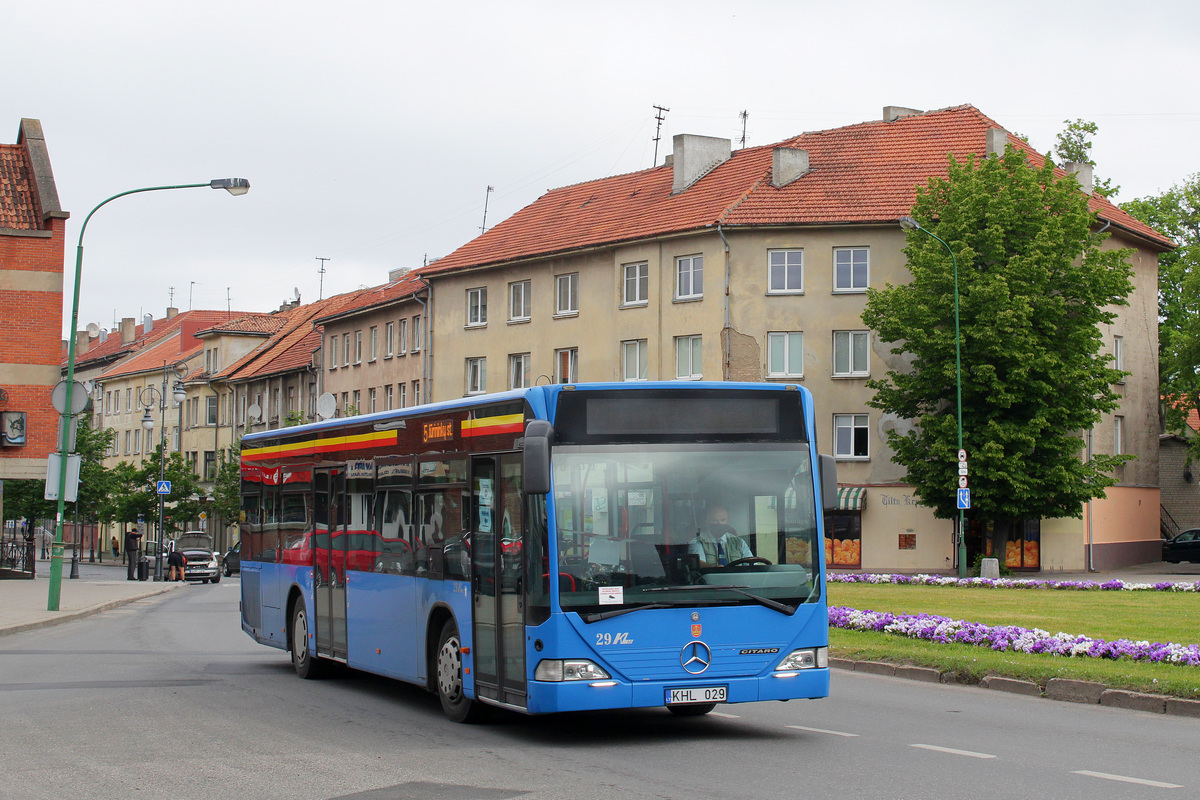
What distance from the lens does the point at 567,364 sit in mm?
53812

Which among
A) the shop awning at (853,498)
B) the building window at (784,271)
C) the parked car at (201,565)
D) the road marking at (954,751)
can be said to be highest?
the building window at (784,271)

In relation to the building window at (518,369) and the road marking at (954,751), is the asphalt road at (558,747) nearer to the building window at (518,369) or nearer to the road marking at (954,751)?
the road marking at (954,751)

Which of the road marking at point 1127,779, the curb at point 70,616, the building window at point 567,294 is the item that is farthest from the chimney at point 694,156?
the road marking at point 1127,779

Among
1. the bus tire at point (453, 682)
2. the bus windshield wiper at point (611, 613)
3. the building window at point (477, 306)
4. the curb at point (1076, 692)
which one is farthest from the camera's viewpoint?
the building window at point (477, 306)

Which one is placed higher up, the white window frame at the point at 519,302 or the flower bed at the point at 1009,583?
the white window frame at the point at 519,302

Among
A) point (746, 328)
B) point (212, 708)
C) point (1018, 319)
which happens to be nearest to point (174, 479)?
point (746, 328)

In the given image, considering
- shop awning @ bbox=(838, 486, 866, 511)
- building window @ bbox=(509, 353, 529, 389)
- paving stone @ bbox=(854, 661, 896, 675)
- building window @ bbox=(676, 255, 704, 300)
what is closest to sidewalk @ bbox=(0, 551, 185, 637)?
paving stone @ bbox=(854, 661, 896, 675)

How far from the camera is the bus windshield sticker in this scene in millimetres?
10062

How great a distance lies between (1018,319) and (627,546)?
32947mm

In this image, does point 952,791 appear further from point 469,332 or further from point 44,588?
point 469,332

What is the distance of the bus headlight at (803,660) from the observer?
413 inches

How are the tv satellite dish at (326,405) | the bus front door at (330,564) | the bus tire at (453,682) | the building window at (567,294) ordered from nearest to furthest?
the bus tire at (453,682)
the bus front door at (330,564)
the tv satellite dish at (326,405)
the building window at (567,294)

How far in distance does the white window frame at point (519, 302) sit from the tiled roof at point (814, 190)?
126cm

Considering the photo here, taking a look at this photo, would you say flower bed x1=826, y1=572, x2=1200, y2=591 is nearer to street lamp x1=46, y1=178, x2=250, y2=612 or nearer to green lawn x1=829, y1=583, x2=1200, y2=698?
green lawn x1=829, y1=583, x2=1200, y2=698
